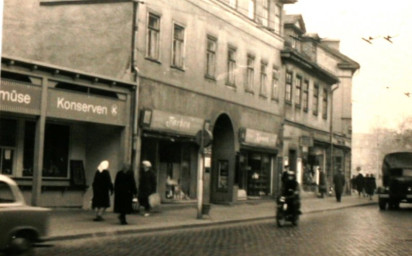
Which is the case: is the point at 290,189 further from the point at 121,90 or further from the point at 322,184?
the point at 322,184

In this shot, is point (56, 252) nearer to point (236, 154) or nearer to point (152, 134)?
point (152, 134)

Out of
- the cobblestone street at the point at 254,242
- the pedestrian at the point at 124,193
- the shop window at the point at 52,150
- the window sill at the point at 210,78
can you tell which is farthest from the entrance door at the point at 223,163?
the pedestrian at the point at 124,193

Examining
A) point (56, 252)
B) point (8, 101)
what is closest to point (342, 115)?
point (8, 101)

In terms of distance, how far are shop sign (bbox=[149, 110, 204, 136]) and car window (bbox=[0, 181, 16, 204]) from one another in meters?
14.7

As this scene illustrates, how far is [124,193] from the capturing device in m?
20.5

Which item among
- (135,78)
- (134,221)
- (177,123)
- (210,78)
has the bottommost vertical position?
(134,221)

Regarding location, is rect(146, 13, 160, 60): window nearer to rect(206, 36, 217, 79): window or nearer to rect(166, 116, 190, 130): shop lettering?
rect(166, 116, 190, 130): shop lettering

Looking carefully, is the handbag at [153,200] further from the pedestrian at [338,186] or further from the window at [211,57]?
the pedestrian at [338,186]

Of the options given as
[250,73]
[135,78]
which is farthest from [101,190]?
[250,73]

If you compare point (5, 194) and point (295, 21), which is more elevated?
point (295, 21)

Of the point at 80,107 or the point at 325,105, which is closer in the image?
the point at 80,107

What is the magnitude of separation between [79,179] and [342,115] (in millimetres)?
38965

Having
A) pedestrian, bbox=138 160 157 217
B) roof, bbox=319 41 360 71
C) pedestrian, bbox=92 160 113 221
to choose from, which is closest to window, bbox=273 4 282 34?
roof, bbox=319 41 360 71

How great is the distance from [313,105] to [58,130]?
94.2 ft
